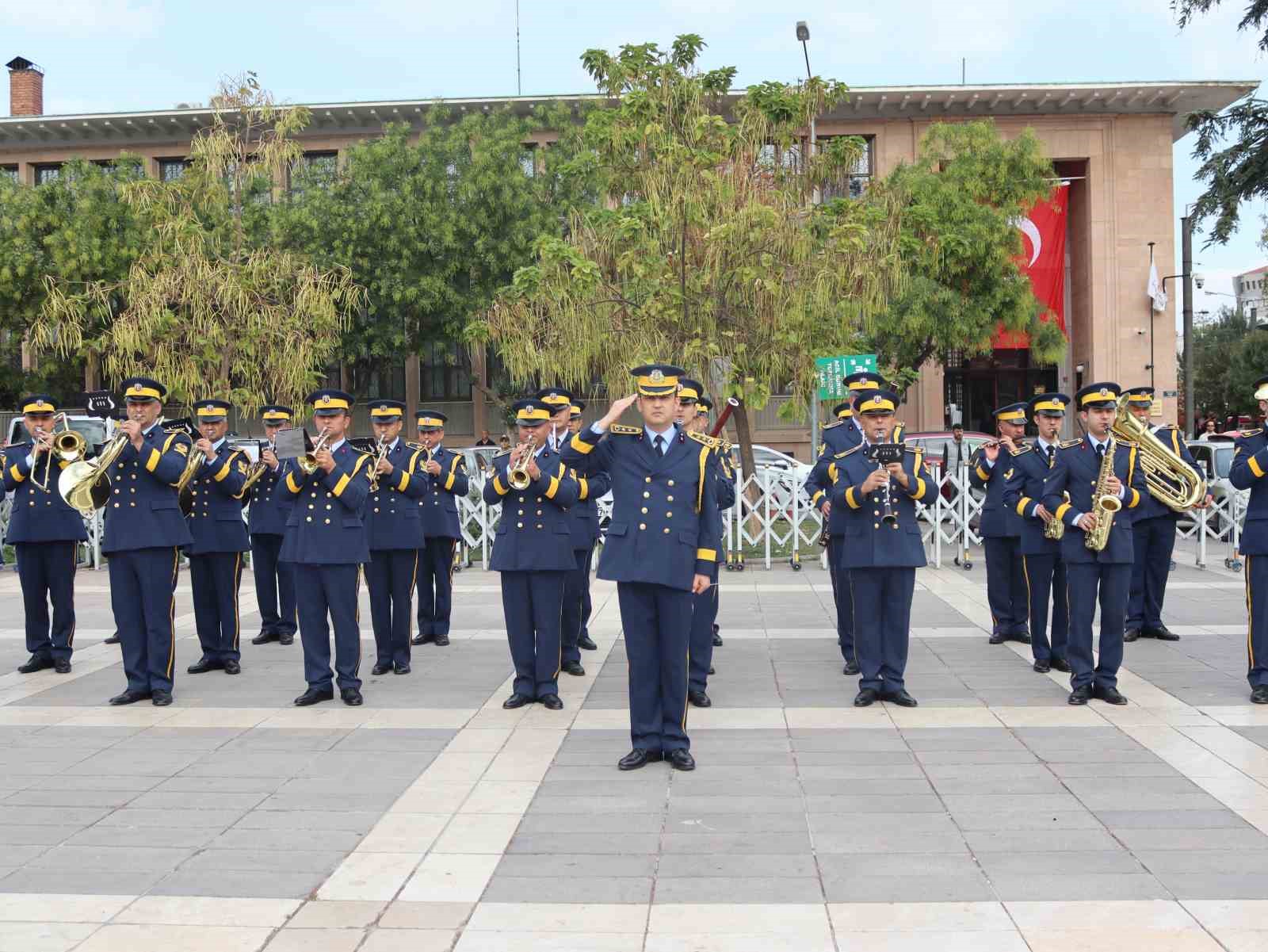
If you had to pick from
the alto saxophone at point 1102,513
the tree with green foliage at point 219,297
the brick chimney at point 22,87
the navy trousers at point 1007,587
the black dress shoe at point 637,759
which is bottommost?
the black dress shoe at point 637,759

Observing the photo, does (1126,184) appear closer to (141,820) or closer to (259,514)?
(259,514)

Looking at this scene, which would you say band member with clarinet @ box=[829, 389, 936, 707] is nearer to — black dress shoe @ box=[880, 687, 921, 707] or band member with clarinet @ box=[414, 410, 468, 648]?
black dress shoe @ box=[880, 687, 921, 707]

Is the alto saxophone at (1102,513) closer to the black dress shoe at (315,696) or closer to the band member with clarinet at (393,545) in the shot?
the band member with clarinet at (393,545)

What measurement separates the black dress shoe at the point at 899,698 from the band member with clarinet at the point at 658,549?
6.24 ft

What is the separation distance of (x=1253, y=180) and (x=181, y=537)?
1524 centimetres

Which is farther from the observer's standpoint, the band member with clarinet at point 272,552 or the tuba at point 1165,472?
the band member with clarinet at point 272,552

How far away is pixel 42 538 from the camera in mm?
9359

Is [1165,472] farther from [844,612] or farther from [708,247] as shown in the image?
[708,247]

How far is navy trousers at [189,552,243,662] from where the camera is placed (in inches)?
375

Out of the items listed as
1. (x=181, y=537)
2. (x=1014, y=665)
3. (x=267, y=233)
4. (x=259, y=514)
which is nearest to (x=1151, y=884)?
(x=1014, y=665)

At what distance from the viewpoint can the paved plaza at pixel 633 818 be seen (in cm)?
430

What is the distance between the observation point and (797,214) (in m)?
18.5

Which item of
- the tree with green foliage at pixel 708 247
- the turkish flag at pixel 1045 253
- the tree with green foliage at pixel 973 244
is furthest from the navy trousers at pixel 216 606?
the turkish flag at pixel 1045 253

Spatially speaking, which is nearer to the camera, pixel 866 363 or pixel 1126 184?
pixel 866 363
